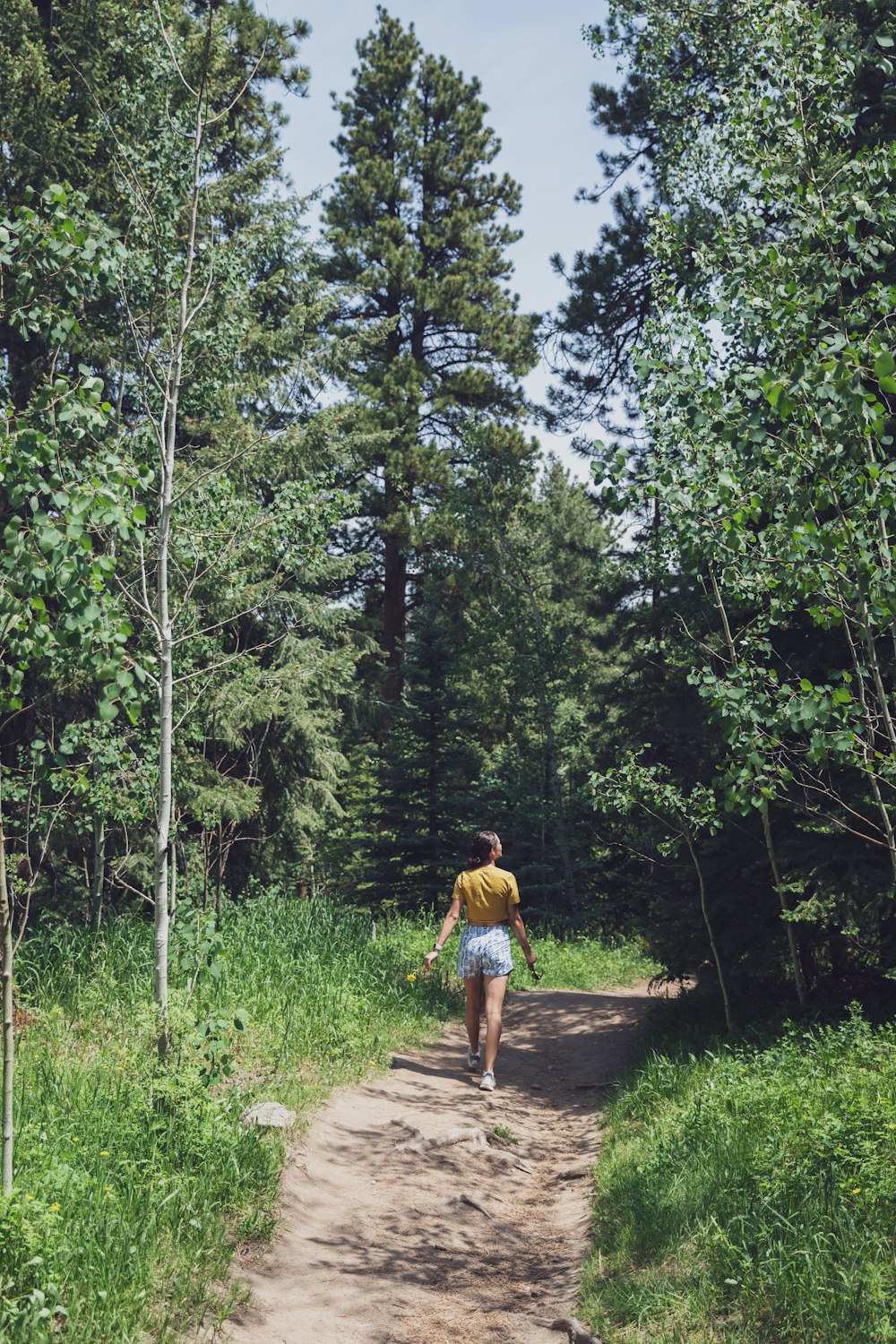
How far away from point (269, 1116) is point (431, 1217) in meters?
1.07

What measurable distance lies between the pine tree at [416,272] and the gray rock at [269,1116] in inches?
706

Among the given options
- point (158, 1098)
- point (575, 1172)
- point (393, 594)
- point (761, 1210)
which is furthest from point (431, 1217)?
point (393, 594)

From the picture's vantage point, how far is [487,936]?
761 cm

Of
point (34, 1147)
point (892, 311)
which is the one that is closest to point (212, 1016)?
point (34, 1147)

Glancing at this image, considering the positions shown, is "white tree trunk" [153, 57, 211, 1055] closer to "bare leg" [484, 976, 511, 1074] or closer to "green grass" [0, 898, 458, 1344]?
"green grass" [0, 898, 458, 1344]

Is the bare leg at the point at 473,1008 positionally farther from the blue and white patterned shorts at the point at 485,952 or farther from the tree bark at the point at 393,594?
the tree bark at the point at 393,594

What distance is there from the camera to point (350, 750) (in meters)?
25.8

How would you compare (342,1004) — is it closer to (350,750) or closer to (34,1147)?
(34,1147)

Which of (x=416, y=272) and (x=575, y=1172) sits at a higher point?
(x=416, y=272)

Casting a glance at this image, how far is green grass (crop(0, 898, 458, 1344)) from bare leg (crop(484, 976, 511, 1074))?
2.78 ft

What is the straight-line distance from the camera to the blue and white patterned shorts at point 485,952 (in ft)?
24.8

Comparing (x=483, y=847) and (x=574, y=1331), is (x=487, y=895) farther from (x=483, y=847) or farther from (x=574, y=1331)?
(x=574, y=1331)

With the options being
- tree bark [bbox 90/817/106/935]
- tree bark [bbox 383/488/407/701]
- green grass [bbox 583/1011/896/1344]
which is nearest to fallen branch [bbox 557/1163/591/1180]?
green grass [bbox 583/1011/896/1344]

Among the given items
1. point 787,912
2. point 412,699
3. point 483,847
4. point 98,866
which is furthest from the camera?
point 412,699
